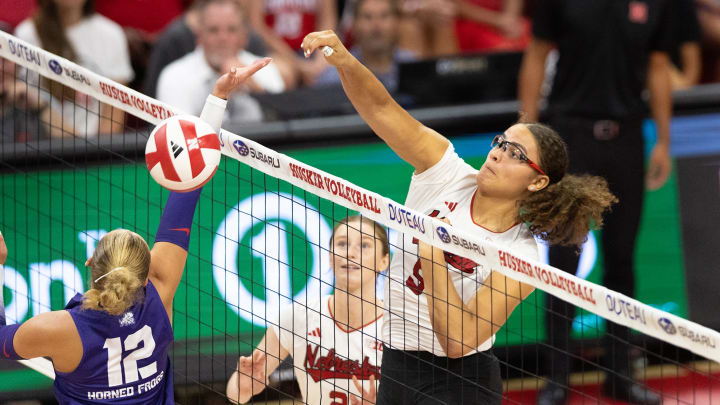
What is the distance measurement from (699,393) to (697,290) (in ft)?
2.39

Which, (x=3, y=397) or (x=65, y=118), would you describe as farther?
(x=65, y=118)

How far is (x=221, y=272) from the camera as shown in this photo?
6.36 metres

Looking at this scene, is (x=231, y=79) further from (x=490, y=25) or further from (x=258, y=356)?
(x=490, y=25)

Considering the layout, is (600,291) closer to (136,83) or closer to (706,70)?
(136,83)

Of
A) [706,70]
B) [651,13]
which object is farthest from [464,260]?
[706,70]

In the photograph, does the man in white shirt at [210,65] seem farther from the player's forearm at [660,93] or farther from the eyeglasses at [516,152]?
the eyeglasses at [516,152]

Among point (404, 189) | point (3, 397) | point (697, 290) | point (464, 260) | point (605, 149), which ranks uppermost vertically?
point (464, 260)

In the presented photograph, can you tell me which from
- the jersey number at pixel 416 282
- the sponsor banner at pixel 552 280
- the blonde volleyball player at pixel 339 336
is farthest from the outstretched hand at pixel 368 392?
the sponsor banner at pixel 552 280

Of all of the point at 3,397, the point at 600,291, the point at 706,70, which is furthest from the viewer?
the point at 706,70

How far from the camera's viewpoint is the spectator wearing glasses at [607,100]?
20.9 feet

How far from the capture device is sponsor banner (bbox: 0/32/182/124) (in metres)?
4.52

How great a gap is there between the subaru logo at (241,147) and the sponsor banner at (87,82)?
0.89ft

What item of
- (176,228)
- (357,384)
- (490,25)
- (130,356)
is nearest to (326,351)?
(357,384)

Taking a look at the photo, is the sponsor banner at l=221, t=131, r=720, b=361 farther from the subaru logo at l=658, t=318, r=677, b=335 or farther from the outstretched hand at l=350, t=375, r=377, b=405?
the outstretched hand at l=350, t=375, r=377, b=405
